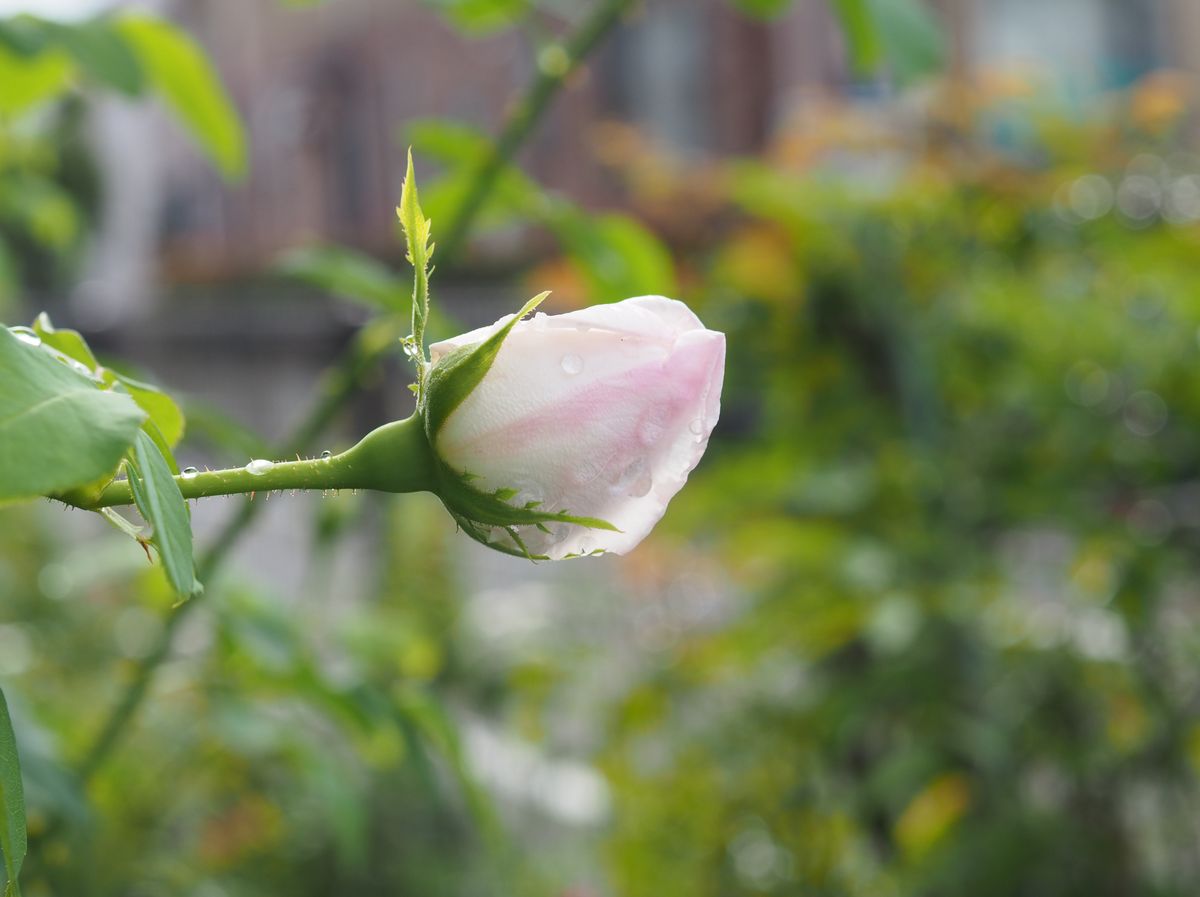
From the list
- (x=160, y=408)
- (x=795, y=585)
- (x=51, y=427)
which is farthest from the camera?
(x=795, y=585)

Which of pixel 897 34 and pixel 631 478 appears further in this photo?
pixel 897 34

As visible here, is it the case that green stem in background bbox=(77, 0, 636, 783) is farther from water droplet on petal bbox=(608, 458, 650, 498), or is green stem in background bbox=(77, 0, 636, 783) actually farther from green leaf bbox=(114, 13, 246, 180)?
water droplet on petal bbox=(608, 458, 650, 498)

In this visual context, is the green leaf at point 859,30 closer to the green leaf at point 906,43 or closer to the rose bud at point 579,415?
the green leaf at point 906,43

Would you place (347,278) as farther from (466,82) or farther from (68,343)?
(466,82)

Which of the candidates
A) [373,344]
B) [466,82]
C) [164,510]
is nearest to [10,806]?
[164,510]

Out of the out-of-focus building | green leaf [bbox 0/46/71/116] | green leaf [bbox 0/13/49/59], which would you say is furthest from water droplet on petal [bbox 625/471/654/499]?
the out-of-focus building

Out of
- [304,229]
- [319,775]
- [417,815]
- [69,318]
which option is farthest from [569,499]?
[304,229]

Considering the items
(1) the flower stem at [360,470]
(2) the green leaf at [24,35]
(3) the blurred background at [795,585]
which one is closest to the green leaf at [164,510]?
(1) the flower stem at [360,470]
